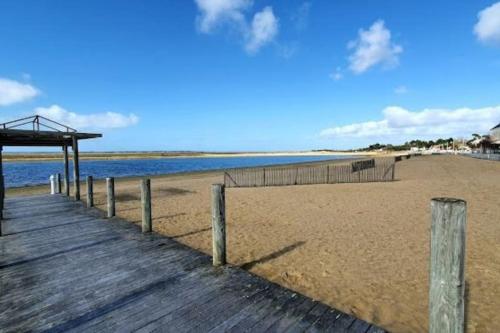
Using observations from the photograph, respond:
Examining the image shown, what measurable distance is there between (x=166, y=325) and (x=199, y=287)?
1.01 meters

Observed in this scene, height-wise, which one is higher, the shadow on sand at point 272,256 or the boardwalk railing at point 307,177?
the boardwalk railing at point 307,177

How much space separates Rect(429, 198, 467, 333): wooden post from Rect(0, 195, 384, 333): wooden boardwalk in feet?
3.22

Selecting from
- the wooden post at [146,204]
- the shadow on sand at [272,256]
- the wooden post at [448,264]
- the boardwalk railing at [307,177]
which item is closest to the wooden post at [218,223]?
the shadow on sand at [272,256]

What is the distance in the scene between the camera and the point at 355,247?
6.85m

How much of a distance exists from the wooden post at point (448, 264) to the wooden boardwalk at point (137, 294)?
98 cm

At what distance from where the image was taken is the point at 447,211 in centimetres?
250

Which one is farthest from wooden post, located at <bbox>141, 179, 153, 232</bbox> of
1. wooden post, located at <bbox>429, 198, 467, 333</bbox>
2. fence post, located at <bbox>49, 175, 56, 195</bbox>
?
fence post, located at <bbox>49, 175, 56, 195</bbox>

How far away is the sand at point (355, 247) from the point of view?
4.36 meters

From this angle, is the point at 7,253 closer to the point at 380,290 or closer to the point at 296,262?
the point at 296,262

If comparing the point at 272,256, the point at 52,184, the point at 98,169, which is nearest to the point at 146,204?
the point at 272,256

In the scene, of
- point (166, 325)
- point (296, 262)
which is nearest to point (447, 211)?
point (166, 325)

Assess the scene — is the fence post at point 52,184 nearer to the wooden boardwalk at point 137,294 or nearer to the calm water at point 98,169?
the wooden boardwalk at point 137,294

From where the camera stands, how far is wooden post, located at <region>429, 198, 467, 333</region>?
2.48 metres

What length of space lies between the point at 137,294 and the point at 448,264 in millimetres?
3820
